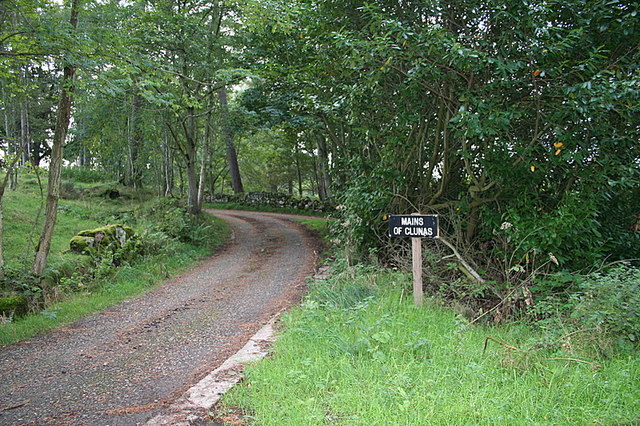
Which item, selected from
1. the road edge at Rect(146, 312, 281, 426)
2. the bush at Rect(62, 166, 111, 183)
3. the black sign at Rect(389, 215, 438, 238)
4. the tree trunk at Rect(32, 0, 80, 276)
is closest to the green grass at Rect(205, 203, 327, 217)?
the bush at Rect(62, 166, 111, 183)

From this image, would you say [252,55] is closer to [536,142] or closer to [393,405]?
[536,142]

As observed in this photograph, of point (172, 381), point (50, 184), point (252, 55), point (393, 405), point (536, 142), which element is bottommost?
point (172, 381)

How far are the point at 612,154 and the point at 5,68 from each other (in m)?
8.80

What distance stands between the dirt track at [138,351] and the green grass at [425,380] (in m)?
0.87

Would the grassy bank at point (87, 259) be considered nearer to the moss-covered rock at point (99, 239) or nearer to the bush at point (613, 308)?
the moss-covered rock at point (99, 239)

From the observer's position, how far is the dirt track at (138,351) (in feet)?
11.1

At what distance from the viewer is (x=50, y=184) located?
7148mm

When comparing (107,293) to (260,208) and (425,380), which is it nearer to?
(425,380)

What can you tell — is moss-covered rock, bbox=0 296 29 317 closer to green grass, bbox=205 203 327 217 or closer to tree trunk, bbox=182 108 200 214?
tree trunk, bbox=182 108 200 214

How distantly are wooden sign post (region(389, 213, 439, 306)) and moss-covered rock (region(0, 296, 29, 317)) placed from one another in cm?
542

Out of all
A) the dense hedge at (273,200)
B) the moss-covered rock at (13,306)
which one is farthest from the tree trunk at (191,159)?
the moss-covered rock at (13,306)

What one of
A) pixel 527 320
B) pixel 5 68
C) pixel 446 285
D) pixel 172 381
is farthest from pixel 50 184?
pixel 527 320

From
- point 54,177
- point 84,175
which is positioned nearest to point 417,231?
point 54,177

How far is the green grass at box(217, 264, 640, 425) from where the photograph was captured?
2719 mm
